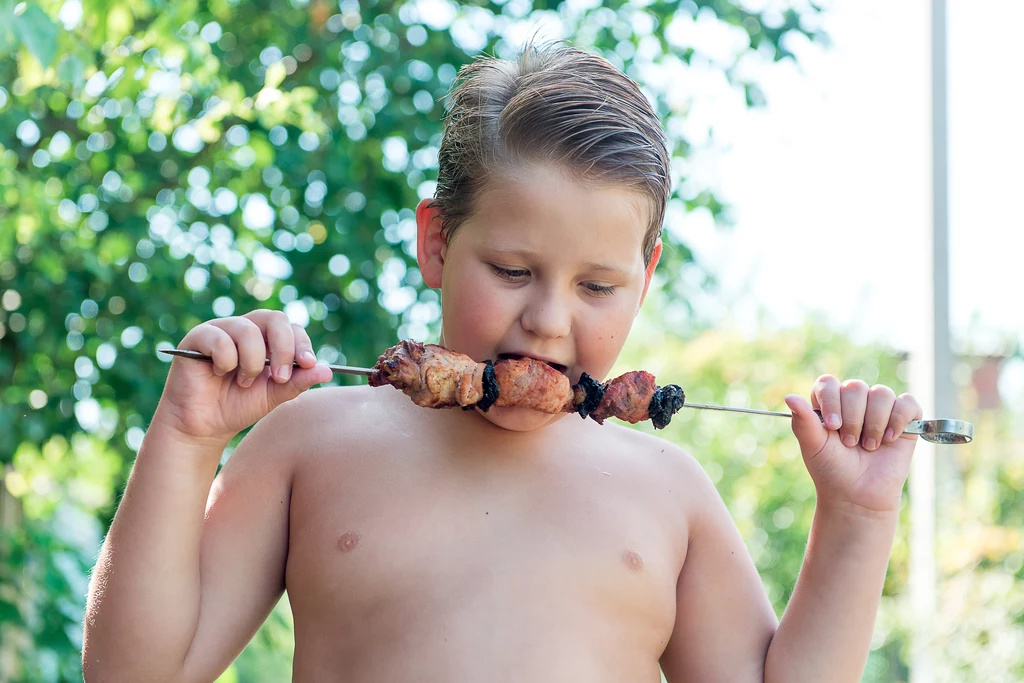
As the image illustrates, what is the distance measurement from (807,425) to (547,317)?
1.82 ft

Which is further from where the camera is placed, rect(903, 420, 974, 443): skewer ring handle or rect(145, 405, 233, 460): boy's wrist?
rect(903, 420, 974, 443): skewer ring handle

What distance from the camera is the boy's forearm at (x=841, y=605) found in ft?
6.72

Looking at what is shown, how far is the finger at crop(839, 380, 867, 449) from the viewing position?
2053 millimetres

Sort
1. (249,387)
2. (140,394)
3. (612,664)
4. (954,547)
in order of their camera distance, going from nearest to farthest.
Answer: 1. (249,387)
2. (612,664)
3. (140,394)
4. (954,547)

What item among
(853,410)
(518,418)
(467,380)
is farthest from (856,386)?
(467,380)

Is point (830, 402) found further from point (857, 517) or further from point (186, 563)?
point (186, 563)

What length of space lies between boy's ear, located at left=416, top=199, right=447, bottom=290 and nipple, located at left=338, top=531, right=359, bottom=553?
0.51 meters

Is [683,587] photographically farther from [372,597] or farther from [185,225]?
[185,225]

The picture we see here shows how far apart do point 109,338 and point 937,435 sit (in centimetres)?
291

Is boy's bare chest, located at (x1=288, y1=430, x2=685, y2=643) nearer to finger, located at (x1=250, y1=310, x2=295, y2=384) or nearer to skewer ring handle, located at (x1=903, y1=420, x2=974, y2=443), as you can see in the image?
finger, located at (x1=250, y1=310, x2=295, y2=384)

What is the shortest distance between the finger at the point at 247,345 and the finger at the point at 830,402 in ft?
3.36

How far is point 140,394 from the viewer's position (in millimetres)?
3758

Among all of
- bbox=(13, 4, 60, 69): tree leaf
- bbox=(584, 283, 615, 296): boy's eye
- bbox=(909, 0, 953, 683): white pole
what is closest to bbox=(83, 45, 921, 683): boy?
bbox=(584, 283, 615, 296): boy's eye

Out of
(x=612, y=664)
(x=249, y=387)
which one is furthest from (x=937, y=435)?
(x=249, y=387)
